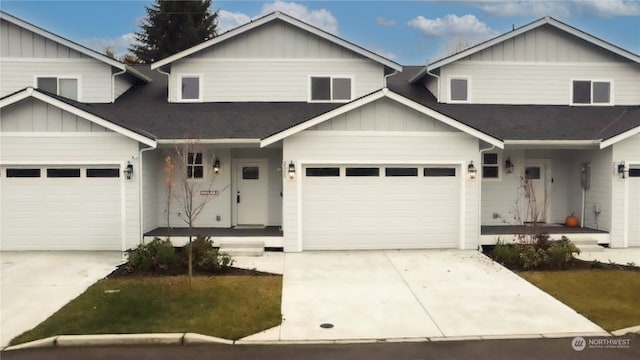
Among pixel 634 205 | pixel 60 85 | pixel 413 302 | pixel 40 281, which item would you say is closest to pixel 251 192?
pixel 40 281

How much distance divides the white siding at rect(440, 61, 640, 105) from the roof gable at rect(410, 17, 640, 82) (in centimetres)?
29

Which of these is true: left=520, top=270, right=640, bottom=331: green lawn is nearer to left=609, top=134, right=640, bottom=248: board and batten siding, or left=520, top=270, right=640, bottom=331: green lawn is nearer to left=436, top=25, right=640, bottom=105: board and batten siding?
left=609, top=134, right=640, bottom=248: board and batten siding

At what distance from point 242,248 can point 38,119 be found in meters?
6.06

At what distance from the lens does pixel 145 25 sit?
38.2 meters

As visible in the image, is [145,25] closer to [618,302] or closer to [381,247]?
[381,247]

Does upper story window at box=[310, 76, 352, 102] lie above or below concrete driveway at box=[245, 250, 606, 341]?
above

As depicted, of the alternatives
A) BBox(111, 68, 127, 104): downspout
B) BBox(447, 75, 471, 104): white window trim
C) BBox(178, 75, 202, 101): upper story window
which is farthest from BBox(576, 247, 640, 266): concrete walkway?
BBox(111, 68, 127, 104): downspout

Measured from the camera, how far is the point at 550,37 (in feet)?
54.5

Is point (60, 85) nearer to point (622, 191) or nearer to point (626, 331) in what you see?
point (626, 331)

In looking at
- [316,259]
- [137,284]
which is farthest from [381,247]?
[137,284]

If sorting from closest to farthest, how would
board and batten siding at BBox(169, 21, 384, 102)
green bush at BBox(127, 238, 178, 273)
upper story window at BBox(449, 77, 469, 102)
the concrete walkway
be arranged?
green bush at BBox(127, 238, 178, 273) < the concrete walkway < board and batten siding at BBox(169, 21, 384, 102) < upper story window at BBox(449, 77, 469, 102)

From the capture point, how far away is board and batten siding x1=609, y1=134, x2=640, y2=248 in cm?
1378

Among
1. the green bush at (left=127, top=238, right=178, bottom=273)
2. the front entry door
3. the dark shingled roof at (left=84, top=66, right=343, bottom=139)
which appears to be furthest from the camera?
the front entry door

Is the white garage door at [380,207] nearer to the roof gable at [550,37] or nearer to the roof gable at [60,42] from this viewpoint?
the roof gable at [550,37]
